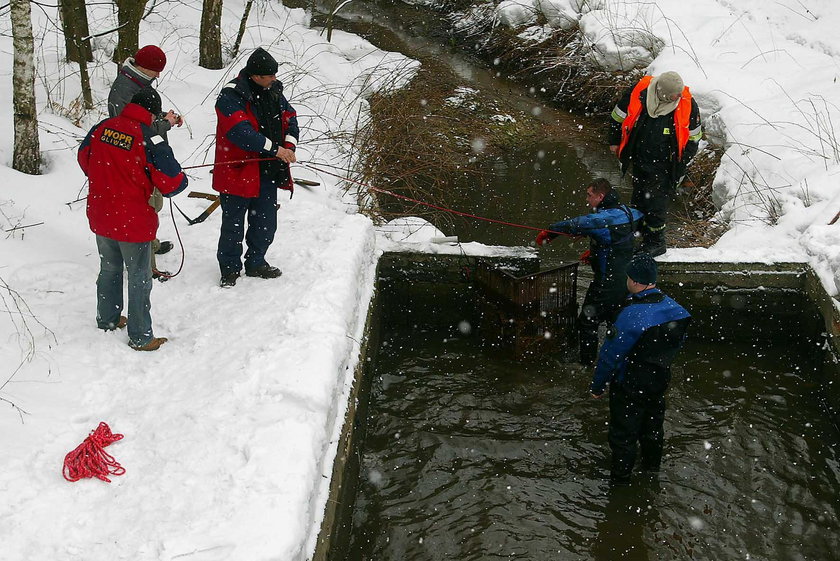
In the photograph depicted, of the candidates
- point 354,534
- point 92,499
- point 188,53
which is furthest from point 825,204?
point 188,53

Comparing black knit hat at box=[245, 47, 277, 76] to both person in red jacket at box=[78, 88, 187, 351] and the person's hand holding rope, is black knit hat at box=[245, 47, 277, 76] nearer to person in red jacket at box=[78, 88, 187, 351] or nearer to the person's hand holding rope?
the person's hand holding rope

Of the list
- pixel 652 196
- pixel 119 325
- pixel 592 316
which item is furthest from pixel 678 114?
pixel 119 325

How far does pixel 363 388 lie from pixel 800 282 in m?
4.12

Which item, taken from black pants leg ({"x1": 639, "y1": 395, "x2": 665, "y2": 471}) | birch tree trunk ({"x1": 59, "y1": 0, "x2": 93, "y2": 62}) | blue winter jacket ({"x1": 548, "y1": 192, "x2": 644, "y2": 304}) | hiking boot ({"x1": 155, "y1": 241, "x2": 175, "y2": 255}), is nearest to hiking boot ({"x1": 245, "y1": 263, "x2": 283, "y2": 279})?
hiking boot ({"x1": 155, "y1": 241, "x2": 175, "y2": 255})

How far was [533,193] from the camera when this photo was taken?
9617mm

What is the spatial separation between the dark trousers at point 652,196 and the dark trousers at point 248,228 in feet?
11.2

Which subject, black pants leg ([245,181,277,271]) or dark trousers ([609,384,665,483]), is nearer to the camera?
dark trousers ([609,384,665,483])

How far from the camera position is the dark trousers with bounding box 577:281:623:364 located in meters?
5.64

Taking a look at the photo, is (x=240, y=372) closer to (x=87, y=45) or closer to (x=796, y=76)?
(x=87, y=45)

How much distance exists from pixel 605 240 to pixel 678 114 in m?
1.64

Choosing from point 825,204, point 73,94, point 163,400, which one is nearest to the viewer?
point 163,400

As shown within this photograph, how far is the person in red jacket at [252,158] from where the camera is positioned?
495 cm

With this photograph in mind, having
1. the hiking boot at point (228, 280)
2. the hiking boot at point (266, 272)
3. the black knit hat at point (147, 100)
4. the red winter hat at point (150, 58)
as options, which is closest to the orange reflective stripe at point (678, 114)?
the hiking boot at point (266, 272)

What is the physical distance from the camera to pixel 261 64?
191 inches
